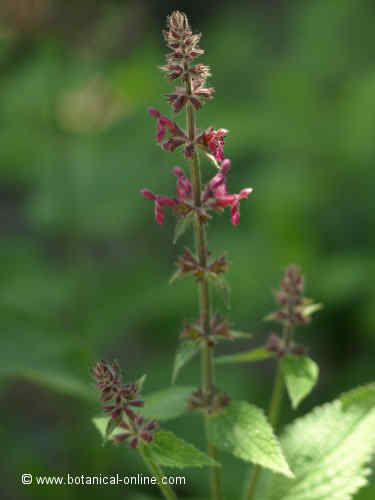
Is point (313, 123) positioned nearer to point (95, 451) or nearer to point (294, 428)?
point (95, 451)

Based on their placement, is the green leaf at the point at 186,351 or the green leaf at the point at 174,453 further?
the green leaf at the point at 186,351

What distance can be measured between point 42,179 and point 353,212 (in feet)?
10.4

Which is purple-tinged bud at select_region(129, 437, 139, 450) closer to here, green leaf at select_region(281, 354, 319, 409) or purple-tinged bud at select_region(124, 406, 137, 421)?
purple-tinged bud at select_region(124, 406, 137, 421)

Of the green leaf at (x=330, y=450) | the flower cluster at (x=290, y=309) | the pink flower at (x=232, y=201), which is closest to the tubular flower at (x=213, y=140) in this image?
the pink flower at (x=232, y=201)

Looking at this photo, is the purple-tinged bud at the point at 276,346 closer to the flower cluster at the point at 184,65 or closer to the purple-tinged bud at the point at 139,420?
the purple-tinged bud at the point at 139,420

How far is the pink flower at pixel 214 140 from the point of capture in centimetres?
208

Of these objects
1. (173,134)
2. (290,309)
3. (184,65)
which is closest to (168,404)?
(290,309)

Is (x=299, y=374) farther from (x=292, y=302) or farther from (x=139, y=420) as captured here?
(x=139, y=420)

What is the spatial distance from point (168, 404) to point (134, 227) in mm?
5227

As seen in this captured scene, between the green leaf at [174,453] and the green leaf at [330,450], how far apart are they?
0.80m

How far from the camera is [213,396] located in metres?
Result: 2.58

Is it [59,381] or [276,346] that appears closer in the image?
[276,346]

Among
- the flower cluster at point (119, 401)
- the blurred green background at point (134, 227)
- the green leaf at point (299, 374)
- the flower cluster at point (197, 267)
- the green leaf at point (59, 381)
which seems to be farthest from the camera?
the blurred green background at point (134, 227)

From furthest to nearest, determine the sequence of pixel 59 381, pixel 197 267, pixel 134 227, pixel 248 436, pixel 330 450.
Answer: pixel 134 227, pixel 59 381, pixel 330 450, pixel 248 436, pixel 197 267
